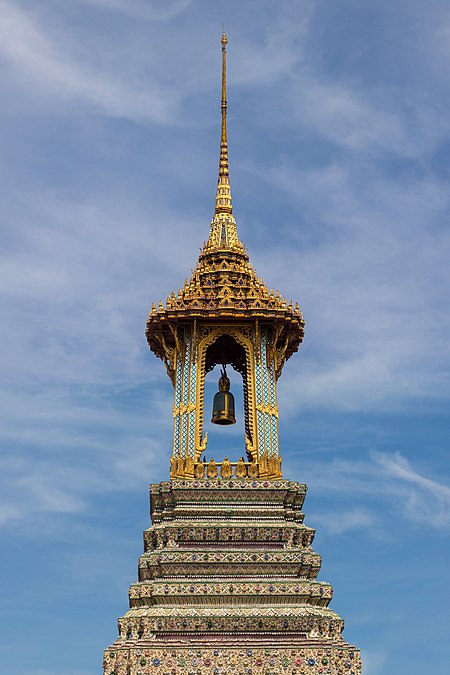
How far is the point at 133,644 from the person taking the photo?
44656mm

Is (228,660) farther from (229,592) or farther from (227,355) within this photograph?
(227,355)

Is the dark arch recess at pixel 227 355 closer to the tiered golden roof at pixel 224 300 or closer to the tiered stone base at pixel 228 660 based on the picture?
the tiered golden roof at pixel 224 300

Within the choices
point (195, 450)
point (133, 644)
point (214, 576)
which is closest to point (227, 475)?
point (195, 450)

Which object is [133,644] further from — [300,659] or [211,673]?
[300,659]

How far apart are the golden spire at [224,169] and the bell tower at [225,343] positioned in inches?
126

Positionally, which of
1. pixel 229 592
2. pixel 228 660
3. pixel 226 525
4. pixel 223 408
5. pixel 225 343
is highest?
pixel 225 343

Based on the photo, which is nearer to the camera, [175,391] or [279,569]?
[279,569]

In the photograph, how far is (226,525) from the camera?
48.7 meters

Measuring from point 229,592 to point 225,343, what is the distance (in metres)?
13.7

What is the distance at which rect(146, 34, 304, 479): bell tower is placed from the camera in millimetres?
51969

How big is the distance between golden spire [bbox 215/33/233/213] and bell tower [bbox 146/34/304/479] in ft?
10.5

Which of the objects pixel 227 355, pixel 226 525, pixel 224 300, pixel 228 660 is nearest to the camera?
pixel 228 660

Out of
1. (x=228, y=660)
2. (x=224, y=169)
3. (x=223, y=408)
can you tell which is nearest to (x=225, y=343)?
(x=223, y=408)

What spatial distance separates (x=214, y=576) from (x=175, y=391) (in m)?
9.52
